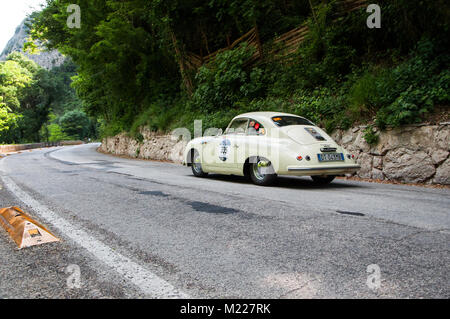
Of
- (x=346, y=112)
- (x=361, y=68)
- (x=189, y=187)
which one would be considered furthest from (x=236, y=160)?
(x=361, y=68)

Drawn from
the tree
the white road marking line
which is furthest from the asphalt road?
the tree

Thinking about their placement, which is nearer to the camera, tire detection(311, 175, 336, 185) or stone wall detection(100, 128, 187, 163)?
tire detection(311, 175, 336, 185)

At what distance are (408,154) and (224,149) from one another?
425 cm

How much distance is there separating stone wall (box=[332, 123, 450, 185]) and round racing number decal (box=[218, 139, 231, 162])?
11.6ft

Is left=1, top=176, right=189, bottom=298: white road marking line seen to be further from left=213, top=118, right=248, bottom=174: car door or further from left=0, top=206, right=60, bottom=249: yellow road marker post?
left=213, top=118, right=248, bottom=174: car door

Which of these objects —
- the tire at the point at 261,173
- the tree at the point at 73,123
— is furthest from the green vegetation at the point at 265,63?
the tree at the point at 73,123

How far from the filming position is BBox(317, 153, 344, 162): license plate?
6.73 metres

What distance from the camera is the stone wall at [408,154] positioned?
7.37 m

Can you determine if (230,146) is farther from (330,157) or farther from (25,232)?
(25,232)

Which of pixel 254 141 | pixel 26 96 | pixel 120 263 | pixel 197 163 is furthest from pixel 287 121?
pixel 26 96

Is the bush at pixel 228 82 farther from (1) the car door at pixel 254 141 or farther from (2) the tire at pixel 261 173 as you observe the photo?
(2) the tire at pixel 261 173

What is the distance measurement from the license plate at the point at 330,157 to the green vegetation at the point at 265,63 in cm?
204

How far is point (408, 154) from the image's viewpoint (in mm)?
7879
